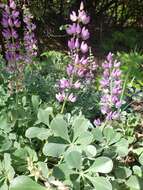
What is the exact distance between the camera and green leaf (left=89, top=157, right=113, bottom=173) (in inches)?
67.3

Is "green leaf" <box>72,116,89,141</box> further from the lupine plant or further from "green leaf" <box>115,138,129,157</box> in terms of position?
"green leaf" <box>115,138,129,157</box>

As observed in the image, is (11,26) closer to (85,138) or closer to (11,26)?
(11,26)

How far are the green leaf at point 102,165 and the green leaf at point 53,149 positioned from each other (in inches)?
5.3

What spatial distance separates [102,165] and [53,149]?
7.6 inches

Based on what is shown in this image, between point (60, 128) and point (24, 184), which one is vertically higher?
point (60, 128)

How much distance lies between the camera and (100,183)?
1680 millimetres

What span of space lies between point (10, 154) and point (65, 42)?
4.47m

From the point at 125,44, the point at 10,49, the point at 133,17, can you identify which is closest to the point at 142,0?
the point at 133,17

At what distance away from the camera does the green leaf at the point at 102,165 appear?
67.3 inches

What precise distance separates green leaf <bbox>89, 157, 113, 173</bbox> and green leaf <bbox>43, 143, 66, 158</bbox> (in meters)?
0.13

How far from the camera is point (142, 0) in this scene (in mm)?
7195

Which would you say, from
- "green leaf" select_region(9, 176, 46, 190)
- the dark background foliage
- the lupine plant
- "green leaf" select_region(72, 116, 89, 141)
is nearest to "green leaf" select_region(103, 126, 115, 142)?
the lupine plant

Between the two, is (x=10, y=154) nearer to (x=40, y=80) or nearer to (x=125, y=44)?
(x=40, y=80)

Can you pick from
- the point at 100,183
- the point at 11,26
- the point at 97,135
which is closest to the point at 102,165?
the point at 100,183
